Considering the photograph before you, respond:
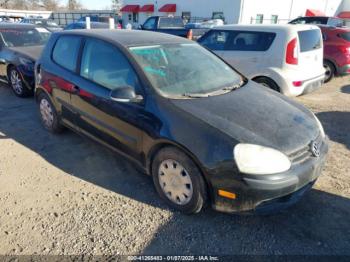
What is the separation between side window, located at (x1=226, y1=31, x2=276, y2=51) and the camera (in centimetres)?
561

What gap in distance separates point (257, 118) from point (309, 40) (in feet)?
13.1

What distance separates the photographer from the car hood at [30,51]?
608cm

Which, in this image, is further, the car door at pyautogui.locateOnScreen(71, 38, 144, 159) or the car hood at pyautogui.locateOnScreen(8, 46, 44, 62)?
the car hood at pyautogui.locateOnScreen(8, 46, 44, 62)

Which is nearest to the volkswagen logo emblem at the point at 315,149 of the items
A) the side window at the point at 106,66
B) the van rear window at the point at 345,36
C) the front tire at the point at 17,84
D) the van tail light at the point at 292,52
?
the side window at the point at 106,66

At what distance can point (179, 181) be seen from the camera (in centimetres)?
266

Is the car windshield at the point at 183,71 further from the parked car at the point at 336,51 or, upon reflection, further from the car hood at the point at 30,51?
the parked car at the point at 336,51

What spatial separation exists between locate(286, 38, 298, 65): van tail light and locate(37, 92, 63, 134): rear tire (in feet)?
13.6

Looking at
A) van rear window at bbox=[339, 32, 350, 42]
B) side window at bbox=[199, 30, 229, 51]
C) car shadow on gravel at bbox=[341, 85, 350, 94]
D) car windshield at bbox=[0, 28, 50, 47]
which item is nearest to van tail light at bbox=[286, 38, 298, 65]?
side window at bbox=[199, 30, 229, 51]

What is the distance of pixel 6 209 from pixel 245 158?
7.68ft

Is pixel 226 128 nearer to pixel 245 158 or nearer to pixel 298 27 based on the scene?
pixel 245 158

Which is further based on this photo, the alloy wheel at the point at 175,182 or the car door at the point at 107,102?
the car door at the point at 107,102

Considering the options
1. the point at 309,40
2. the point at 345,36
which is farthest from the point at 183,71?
the point at 345,36

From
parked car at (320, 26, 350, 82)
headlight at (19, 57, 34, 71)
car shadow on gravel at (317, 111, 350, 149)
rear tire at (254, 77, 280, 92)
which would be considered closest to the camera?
car shadow on gravel at (317, 111, 350, 149)

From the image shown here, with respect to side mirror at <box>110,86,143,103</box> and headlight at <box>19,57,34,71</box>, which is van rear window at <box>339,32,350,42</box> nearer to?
side mirror at <box>110,86,143,103</box>
